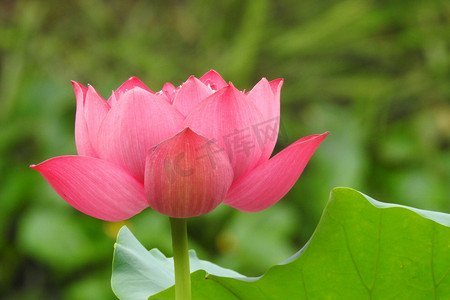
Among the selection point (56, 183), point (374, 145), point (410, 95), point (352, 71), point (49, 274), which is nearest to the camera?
point (56, 183)

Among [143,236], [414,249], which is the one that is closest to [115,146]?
[414,249]

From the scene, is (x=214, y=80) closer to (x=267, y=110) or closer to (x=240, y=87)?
(x=267, y=110)

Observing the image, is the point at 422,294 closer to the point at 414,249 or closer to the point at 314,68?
the point at 414,249

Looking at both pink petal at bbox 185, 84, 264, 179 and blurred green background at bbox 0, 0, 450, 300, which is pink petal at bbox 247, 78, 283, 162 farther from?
blurred green background at bbox 0, 0, 450, 300

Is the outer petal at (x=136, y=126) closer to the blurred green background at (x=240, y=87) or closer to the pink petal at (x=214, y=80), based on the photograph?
the pink petal at (x=214, y=80)

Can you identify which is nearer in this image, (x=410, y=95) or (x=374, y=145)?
(x=374, y=145)

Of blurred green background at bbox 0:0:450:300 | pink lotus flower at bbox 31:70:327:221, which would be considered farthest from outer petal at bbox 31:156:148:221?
blurred green background at bbox 0:0:450:300

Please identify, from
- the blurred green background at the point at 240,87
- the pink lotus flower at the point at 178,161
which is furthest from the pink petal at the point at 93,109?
the blurred green background at the point at 240,87
